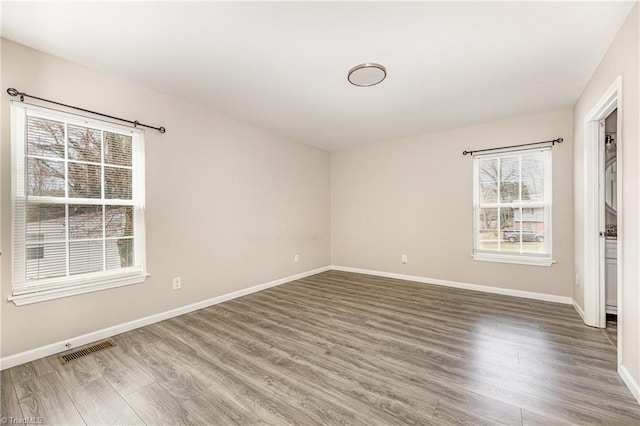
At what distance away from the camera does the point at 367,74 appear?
2.58 meters

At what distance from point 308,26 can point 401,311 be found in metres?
3.01

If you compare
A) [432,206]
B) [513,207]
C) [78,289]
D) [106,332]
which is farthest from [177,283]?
[513,207]

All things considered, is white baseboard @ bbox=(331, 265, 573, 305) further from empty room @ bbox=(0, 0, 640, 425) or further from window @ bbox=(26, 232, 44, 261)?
window @ bbox=(26, 232, 44, 261)

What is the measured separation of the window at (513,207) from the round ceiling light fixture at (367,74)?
2.40 meters

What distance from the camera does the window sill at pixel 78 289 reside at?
2.18 metres

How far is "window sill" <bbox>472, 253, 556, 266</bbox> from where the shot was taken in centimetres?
366

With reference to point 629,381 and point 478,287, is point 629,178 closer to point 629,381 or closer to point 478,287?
point 629,381

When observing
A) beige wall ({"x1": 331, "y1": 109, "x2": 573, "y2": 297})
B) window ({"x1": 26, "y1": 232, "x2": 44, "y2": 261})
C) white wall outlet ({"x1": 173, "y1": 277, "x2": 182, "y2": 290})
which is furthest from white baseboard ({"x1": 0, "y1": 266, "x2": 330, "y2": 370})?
beige wall ({"x1": 331, "y1": 109, "x2": 573, "y2": 297})

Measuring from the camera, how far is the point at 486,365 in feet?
6.86

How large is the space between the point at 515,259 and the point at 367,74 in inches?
129

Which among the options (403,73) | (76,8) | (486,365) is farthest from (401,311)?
(76,8)

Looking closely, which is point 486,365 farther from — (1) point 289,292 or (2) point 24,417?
(2) point 24,417

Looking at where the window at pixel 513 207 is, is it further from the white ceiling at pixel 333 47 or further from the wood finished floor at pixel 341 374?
the wood finished floor at pixel 341 374

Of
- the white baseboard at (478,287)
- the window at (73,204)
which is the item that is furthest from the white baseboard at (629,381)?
the window at (73,204)
